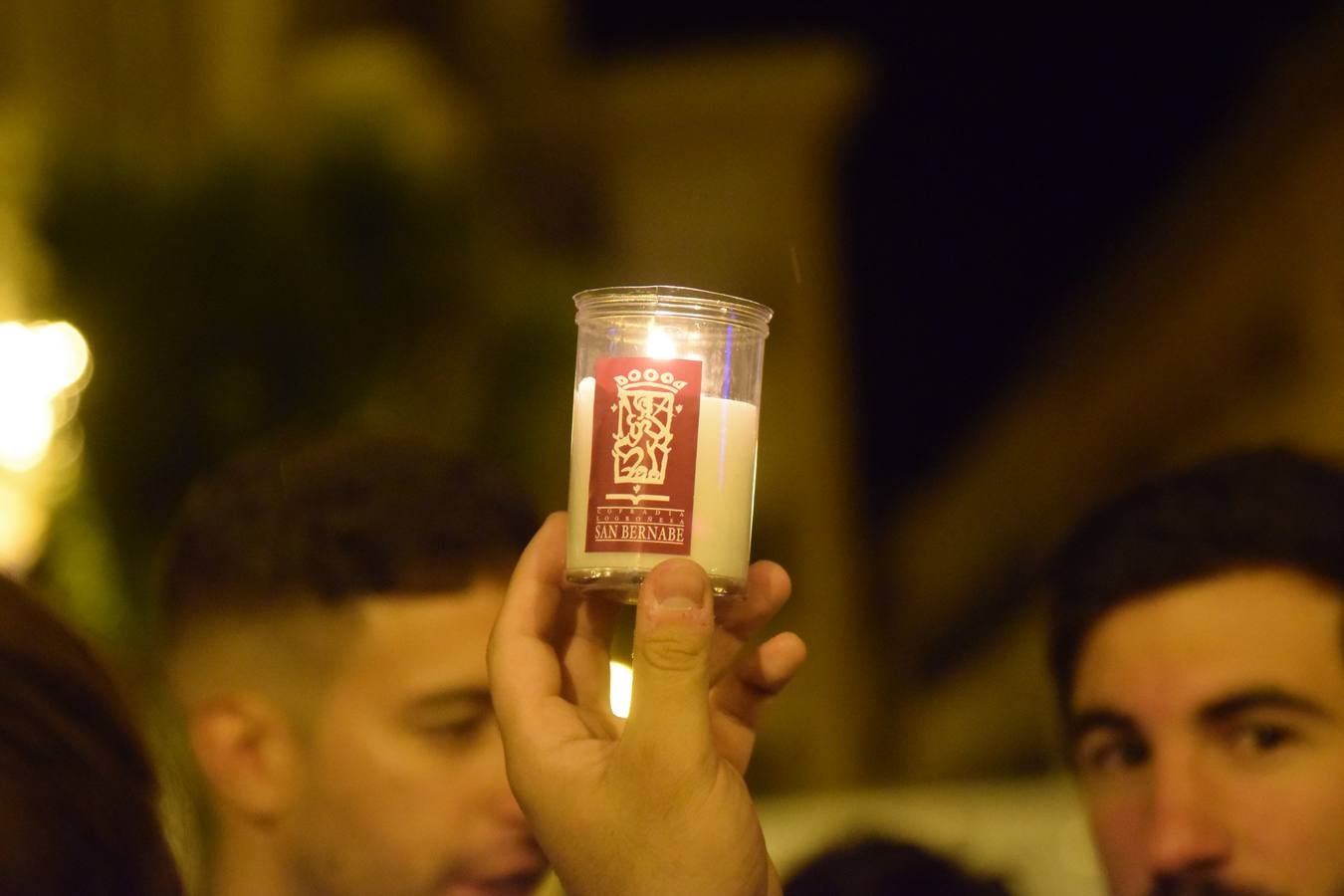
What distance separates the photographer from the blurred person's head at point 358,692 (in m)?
1.42

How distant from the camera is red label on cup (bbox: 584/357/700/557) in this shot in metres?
0.94

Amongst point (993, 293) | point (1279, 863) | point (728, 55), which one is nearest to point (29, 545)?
point (728, 55)

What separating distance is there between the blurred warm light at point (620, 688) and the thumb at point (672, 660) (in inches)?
Answer: 19.6

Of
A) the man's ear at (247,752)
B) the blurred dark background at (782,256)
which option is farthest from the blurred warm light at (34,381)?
the man's ear at (247,752)

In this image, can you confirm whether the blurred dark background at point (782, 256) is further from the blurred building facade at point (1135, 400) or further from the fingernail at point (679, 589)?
the fingernail at point (679, 589)

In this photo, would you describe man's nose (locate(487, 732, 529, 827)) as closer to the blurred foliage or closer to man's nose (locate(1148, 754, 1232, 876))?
the blurred foliage

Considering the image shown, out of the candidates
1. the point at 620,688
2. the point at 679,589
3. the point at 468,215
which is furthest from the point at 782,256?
the point at 679,589

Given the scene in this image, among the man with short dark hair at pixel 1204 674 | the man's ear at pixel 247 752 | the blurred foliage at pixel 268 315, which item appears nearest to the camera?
the man with short dark hair at pixel 1204 674

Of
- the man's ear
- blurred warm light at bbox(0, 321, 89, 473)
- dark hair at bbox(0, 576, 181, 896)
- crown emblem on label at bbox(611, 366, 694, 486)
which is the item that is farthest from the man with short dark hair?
blurred warm light at bbox(0, 321, 89, 473)

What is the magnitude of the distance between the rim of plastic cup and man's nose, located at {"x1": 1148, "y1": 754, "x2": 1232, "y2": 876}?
636 mm

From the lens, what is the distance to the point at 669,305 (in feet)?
3.23

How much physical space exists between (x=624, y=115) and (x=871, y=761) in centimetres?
76

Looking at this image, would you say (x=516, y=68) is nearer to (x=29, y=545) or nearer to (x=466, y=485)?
(x=466, y=485)

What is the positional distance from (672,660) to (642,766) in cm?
7
